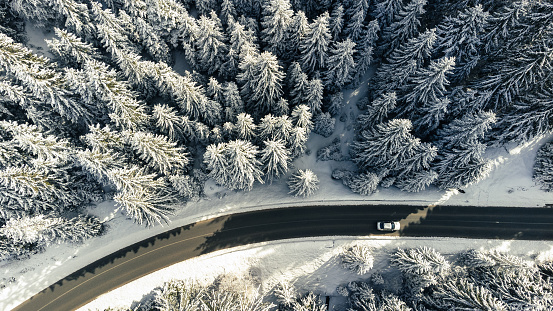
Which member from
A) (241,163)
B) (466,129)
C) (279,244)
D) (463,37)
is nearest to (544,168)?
(466,129)

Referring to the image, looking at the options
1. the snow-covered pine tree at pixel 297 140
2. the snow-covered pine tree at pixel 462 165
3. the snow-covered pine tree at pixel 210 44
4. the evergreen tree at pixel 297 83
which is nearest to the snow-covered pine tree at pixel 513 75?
the snow-covered pine tree at pixel 462 165

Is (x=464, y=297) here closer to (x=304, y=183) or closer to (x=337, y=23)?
(x=304, y=183)

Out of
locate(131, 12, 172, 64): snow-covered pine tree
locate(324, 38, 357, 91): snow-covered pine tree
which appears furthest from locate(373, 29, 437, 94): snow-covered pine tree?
locate(131, 12, 172, 64): snow-covered pine tree

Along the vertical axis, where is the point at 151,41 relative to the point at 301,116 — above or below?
above

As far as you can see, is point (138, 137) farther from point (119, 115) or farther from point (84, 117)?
point (84, 117)

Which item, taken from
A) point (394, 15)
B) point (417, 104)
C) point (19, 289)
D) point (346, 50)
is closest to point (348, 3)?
point (394, 15)

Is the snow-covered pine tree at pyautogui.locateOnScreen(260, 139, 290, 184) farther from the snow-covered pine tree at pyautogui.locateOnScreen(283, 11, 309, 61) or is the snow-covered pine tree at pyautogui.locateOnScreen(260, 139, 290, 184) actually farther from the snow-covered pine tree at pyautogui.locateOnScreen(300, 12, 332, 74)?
the snow-covered pine tree at pyautogui.locateOnScreen(283, 11, 309, 61)
